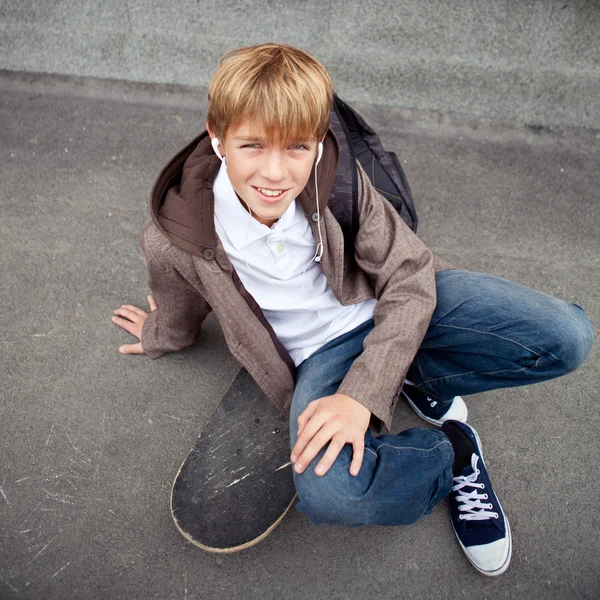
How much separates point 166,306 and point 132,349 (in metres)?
0.47

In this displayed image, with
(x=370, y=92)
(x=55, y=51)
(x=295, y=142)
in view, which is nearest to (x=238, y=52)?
(x=295, y=142)

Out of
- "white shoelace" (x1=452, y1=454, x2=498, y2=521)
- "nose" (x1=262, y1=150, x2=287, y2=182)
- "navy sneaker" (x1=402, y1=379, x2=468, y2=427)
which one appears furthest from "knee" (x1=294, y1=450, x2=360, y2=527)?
"nose" (x1=262, y1=150, x2=287, y2=182)

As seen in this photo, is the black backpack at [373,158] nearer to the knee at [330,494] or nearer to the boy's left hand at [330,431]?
the boy's left hand at [330,431]

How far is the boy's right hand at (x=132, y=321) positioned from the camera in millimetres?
2355

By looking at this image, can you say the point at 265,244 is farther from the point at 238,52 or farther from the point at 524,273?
the point at 524,273

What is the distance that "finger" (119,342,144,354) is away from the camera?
234 cm

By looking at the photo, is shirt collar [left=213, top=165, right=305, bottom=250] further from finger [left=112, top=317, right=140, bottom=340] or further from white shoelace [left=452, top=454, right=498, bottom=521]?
white shoelace [left=452, top=454, right=498, bottom=521]

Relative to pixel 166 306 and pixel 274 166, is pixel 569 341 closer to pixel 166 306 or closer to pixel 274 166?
pixel 274 166

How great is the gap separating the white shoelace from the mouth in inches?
48.8

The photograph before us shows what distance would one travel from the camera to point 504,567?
1.92 meters

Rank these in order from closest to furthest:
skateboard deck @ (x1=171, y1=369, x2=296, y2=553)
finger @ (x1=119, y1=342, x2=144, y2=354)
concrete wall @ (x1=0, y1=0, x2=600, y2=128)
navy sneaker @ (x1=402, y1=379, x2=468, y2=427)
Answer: skateboard deck @ (x1=171, y1=369, x2=296, y2=553) < navy sneaker @ (x1=402, y1=379, x2=468, y2=427) < finger @ (x1=119, y1=342, x2=144, y2=354) < concrete wall @ (x1=0, y1=0, x2=600, y2=128)

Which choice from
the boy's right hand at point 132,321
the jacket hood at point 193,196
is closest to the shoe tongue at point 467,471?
the jacket hood at point 193,196

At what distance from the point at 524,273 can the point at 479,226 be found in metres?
0.34

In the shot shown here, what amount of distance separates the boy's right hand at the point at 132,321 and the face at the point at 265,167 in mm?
961
